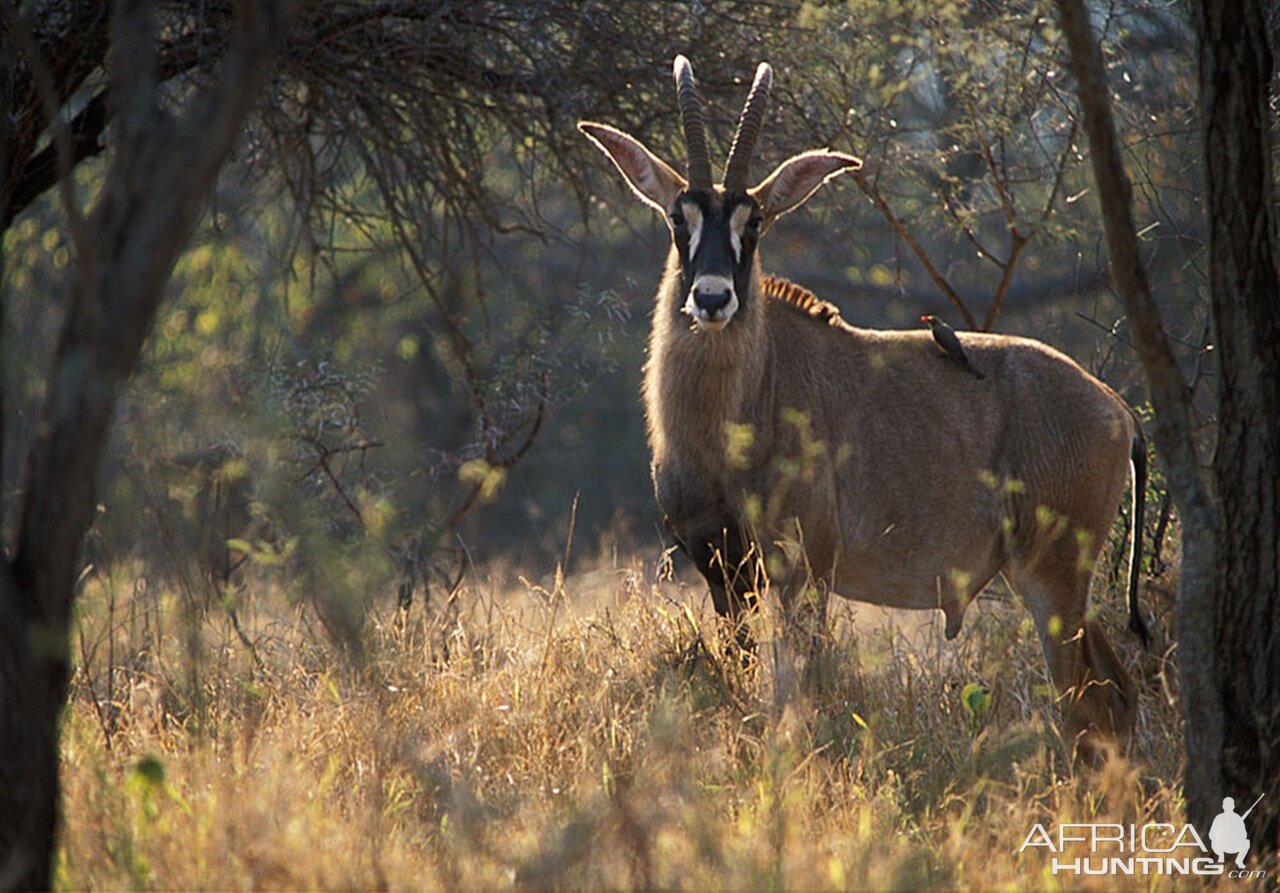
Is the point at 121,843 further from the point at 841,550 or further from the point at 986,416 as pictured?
the point at 986,416

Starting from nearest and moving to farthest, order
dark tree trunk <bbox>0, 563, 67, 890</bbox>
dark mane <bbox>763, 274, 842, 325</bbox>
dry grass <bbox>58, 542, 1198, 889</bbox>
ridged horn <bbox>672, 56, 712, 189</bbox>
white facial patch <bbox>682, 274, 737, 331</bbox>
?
dark tree trunk <bbox>0, 563, 67, 890</bbox> → dry grass <bbox>58, 542, 1198, 889</bbox> → white facial patch <bbox>682, 274, 737, 331</bbox> → ridged horn <bbox>672, 56, 712, 189</bbox> → dark mane <bbox>763, 274, 842, 325</bbox>

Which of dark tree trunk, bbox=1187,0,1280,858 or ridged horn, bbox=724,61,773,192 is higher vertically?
ridged horn, bbox=724,61,773,192

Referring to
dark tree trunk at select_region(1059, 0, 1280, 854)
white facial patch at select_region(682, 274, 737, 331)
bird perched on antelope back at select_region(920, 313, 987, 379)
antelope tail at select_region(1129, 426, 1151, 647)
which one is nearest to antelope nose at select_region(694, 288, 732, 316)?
white facial patch at select_region(682, 274, 737, 331)

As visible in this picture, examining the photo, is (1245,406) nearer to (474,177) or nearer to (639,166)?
(639,166)

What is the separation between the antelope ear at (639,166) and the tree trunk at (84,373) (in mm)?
3678

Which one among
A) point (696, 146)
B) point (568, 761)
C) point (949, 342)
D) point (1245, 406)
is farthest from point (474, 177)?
point (1245, 406)

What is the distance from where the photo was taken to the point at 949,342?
7059 mm

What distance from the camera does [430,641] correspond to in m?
6.16

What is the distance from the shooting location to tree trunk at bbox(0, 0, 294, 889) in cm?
296

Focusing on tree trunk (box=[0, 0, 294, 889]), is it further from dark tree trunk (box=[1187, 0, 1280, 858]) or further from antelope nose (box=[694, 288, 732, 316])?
antelope nose (box=[694, 288, 732, 316])

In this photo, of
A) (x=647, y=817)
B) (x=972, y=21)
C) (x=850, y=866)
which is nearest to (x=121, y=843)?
(x=647, y=817)

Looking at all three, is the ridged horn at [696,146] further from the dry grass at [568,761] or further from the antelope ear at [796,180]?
the dry grass at [568,761]

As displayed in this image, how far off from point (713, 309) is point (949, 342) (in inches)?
61.0

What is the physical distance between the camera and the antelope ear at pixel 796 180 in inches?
263
